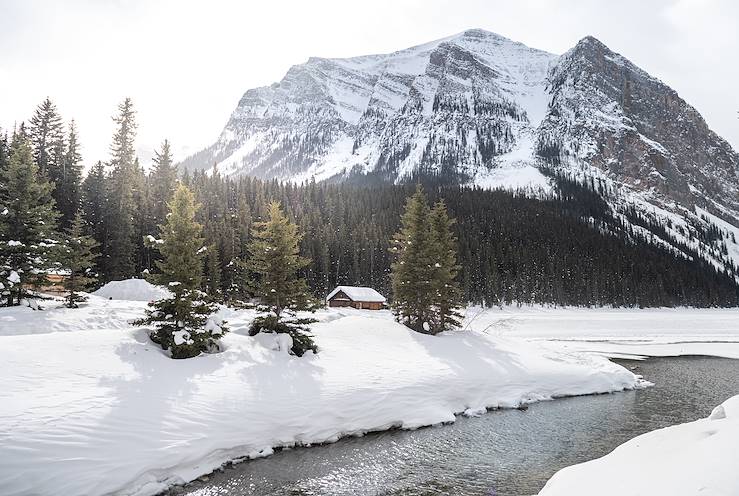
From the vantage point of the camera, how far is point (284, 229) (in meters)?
25.0

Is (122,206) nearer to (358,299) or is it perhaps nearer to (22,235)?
(22,235)

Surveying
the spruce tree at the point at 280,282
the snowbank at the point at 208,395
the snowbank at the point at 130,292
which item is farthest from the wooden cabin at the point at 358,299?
the spruce tree at the point at 280,282

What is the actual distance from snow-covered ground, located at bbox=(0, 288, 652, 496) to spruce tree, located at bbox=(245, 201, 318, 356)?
1.03 meters

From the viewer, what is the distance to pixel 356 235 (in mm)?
94625

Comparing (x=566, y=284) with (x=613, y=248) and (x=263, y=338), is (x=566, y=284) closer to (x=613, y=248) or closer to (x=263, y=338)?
(x=613, y=248)

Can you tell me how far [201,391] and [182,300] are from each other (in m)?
4.99

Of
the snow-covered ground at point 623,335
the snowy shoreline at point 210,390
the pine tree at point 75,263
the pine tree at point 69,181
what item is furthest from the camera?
the pine tree at point 69,181

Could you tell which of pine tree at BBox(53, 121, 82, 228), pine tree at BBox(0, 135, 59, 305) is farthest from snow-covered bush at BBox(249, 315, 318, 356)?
pine tree at BBox(53, 121, 82, 228)

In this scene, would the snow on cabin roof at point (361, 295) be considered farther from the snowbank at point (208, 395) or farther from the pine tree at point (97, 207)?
the snowbank at point (208, 395)

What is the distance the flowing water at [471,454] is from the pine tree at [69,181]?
175 feet

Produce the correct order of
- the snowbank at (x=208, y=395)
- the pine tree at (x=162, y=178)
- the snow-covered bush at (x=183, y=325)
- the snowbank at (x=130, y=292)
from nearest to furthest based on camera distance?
the snowbank at (x=208, y=395)
the snow-covered bush at (x=183, y=325)
the snowbank at (x=130, y=292)
the pine tree at (x=162, y=178)

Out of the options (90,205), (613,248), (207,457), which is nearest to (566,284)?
(613,248)

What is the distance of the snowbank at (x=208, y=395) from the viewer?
12523mm

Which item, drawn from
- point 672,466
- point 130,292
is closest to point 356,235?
point 130,292
